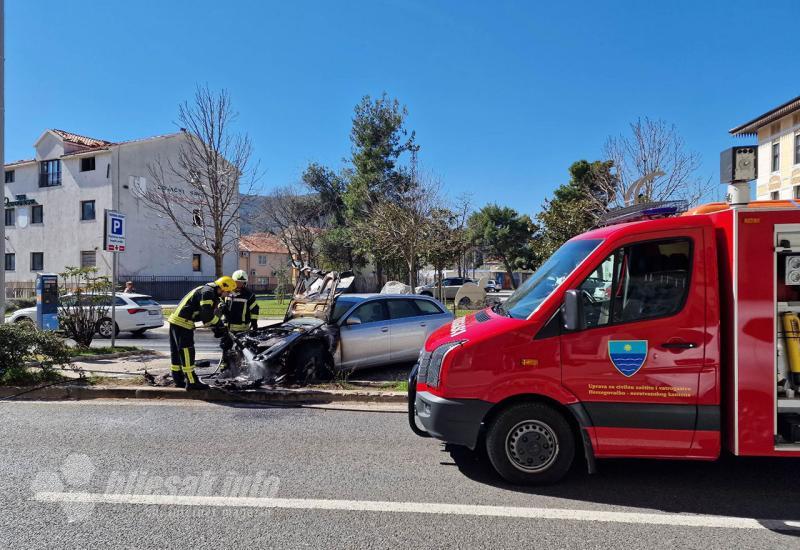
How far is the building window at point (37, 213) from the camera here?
3606 centimetres

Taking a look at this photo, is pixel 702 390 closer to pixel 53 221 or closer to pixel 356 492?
pixel 356 492

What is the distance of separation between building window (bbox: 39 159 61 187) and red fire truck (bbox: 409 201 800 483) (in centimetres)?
3972

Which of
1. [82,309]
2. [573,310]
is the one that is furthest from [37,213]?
[573,310]

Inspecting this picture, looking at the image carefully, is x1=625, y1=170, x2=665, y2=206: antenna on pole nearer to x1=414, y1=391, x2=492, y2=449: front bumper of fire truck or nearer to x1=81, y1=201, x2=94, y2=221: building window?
x1=414, y1=391, x2=492, y2=449: front bumper of fire truck

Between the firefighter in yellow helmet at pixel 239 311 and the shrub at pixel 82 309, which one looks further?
the shrub at pixel 82 309

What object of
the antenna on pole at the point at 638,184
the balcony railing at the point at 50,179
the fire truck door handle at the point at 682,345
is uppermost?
the balcony railing at the point at 50,179

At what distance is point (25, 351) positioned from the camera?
7828 millimetres

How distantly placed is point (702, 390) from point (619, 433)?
2.26 ft

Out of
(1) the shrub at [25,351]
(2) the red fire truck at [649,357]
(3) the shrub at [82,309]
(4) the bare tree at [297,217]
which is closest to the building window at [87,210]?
(4) the bare tree at [297,217]

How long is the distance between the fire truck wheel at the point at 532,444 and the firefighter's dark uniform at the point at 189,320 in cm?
462

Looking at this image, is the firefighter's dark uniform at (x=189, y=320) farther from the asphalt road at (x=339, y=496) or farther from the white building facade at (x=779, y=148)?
the white building facade at (x=779, y=148)

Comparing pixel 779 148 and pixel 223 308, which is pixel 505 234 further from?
pixel 223 308

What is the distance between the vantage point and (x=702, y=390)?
3.95 meters

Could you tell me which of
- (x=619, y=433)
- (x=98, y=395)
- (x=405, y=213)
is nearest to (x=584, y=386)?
(x=619, y=433)
